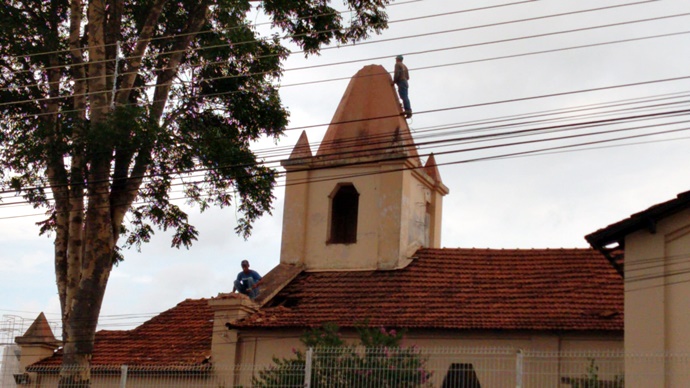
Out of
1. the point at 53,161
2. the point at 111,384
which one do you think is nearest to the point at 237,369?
the point at 111,384

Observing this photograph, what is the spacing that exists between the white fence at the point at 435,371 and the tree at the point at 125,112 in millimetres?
2637

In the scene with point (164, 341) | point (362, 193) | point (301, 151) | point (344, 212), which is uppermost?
point (301, 151)

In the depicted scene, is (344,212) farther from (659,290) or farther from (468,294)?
(659,290)

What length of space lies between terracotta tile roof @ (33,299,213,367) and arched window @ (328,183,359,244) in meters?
3.69

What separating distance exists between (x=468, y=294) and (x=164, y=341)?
7.02 m

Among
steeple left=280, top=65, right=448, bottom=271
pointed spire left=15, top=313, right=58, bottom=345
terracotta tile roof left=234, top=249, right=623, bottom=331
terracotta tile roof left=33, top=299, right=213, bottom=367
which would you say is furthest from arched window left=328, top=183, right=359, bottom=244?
pointed spire left=15, top=313, right=58, bottom=345

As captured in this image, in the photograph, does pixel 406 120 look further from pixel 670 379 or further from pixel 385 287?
pixel 670 379

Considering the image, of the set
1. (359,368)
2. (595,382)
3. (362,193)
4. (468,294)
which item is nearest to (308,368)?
(359,368)

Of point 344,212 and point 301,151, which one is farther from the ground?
point 301,151

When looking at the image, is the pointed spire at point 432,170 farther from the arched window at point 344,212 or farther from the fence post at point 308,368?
the fence post at point 308,368

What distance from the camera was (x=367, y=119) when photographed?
29234 millimetres

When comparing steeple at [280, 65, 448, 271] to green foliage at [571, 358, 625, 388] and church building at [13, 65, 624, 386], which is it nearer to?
church building at [13, 65, 624, 386]

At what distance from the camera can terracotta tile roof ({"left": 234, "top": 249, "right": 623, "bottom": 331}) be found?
23375 mm

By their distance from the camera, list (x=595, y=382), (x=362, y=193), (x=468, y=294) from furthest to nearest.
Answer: (x=362, y=193) → (x=468, y=294) → (x=595, y=382)
